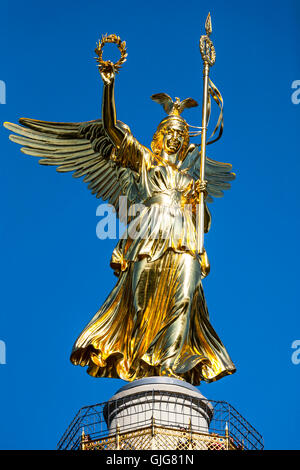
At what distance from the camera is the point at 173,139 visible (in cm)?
→ 3014

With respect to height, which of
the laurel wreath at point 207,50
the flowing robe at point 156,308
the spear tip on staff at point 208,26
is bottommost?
the flowing robe at point 156,308

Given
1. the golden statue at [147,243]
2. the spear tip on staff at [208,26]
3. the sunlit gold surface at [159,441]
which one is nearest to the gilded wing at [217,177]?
the golden statue at [147,243]

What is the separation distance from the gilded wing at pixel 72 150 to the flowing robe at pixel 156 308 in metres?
1.41

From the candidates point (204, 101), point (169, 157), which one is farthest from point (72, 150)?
point (204, 101)

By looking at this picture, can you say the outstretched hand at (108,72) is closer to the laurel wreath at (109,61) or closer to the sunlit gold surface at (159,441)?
the laurel wreath at (109,61)

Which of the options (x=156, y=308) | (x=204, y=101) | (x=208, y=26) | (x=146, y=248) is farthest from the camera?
(x=208, y=26)

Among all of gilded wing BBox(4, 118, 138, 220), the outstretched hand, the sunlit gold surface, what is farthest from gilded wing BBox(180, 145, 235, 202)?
the sunlit gold surface

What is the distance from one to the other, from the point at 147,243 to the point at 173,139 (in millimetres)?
2625

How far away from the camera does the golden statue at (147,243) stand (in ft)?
92.5

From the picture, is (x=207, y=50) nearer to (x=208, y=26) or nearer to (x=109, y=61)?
(x=208, y=26)

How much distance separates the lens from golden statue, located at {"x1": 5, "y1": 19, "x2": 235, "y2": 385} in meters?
28.2
